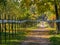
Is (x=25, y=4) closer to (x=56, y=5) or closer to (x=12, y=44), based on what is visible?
(x=56, y=5)

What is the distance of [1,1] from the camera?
20172mm

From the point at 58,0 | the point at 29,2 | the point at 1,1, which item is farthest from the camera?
the point at 29,2

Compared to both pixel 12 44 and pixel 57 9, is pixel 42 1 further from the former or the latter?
pixel 12 44

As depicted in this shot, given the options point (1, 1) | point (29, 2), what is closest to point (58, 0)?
point (29, 2)

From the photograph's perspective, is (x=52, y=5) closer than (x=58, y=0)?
No

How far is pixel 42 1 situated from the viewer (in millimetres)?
32375

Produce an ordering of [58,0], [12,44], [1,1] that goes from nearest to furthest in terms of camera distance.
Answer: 1. [12,44]
2. [1,1]
3. [58,0]

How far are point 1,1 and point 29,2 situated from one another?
12.3m

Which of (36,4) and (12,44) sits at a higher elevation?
(36,4)

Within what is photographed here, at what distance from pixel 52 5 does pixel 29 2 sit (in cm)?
305

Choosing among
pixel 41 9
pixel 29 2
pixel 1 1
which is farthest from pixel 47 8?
pixel 1 1

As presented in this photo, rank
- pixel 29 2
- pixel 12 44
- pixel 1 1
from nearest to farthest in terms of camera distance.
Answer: pixel 12 44
pixel 1 1
pixel 29 2

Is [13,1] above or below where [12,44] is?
above

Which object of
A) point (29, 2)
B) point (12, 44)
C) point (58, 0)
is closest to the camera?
point (12, 44)
